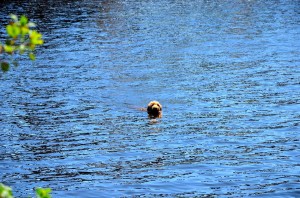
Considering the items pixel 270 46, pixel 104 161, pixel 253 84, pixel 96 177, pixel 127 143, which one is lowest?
pixel 96 177

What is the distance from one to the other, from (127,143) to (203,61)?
15.6 meters

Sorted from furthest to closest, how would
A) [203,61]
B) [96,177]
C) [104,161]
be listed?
A: [203,61] → [104,161] → [96,177]

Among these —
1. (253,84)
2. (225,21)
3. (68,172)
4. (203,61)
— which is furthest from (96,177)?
(225,21)

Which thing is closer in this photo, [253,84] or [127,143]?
[127,143]

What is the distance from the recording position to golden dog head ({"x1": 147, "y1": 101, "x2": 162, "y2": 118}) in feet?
75.0

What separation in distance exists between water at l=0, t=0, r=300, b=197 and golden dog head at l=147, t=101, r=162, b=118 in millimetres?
514

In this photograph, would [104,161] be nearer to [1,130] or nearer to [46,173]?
[46,173]

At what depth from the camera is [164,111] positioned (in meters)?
24.3

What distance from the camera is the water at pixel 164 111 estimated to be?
639 inches

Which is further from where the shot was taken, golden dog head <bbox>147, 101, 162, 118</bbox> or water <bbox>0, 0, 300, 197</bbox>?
golden dog head <bbox>147, 101, 162, 118</bbox>

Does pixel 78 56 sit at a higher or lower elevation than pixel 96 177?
higher

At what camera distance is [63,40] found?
4175 centimetres

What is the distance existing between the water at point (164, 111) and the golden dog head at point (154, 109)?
20.2 inches

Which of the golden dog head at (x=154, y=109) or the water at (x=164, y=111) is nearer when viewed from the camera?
the water at (x=164, y=111)
